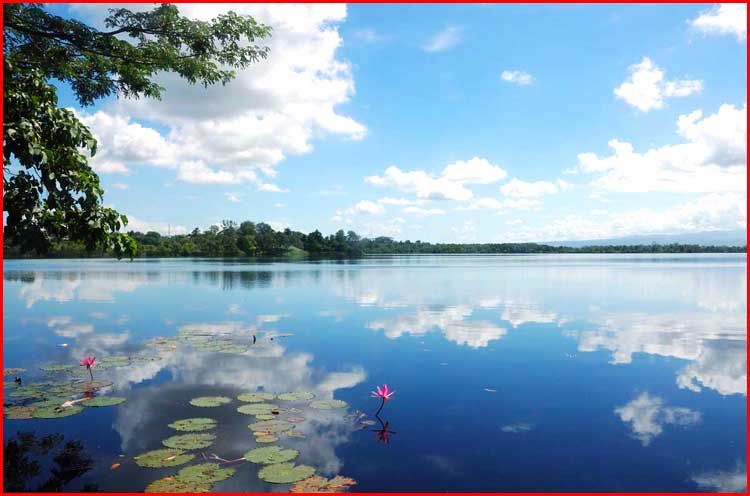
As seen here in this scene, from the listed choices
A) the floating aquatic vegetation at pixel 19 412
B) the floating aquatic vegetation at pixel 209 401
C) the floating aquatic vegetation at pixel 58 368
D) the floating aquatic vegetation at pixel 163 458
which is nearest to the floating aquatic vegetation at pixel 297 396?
the floating aquatic vegetation at pixel 209 401

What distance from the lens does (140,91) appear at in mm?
11883

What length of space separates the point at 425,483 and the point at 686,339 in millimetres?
10349

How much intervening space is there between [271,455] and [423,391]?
3.39 meters

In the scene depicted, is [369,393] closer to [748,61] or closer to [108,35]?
[748,61]

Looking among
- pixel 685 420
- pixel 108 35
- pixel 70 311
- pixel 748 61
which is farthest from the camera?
pixel 70 311

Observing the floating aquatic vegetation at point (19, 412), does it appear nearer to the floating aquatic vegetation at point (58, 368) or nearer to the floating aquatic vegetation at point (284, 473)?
the floating aquatic vegetation at point (58, 368)

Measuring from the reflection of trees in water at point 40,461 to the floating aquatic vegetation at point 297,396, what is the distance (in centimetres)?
278

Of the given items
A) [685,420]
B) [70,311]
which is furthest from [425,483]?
[70,311]

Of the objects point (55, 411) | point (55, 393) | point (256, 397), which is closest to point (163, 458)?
point (256, 397)

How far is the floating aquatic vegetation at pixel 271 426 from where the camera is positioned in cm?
664

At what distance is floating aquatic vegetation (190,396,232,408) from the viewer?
25.3ft

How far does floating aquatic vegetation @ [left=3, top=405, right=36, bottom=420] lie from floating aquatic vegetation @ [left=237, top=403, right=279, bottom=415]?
2.86 m

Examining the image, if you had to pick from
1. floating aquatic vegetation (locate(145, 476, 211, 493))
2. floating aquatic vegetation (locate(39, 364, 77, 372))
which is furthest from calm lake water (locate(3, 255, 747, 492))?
floating aquatic vegetation (locate(39, 364, 77, 372))

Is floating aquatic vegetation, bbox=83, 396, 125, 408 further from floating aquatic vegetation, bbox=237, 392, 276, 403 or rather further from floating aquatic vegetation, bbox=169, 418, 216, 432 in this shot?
floating aquatic vegetation, bbox=237, 392, 276, 403
